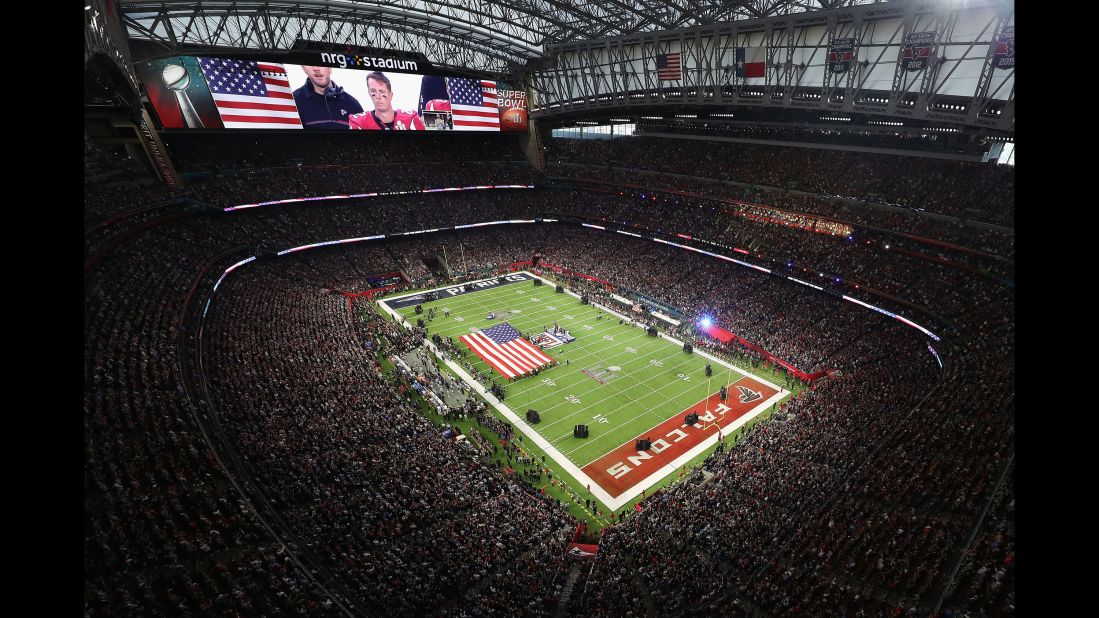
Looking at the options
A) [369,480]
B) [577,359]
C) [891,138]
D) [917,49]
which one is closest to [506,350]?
[577,359]

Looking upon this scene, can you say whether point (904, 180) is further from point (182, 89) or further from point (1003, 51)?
point (182, 89)

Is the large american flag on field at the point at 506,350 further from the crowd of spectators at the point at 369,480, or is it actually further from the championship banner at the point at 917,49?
the championship banner at the point at 917,49

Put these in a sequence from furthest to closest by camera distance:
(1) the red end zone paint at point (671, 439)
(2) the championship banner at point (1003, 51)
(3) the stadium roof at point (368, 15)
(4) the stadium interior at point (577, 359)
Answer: (3) the stadium roof at point (368, 15) < (2) the championship banner at point (1003, 51) < (1) the red end zone paint at point (671, 439) < (4) the stadium interior at point (577, 359)

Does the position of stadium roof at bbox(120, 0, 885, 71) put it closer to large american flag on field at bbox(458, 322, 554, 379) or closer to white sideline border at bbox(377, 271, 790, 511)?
large american flag on field at bbox(458, 322, 554, 379)

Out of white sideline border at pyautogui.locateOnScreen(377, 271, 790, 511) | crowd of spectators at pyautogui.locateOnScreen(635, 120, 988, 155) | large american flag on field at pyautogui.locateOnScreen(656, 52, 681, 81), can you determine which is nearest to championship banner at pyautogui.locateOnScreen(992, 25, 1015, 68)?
crowd of spectators at pyautogui.locateOnScreen(635, 120, 988, 155)

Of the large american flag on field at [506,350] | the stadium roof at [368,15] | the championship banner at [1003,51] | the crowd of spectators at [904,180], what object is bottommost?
the large american flag on field at [506,350]

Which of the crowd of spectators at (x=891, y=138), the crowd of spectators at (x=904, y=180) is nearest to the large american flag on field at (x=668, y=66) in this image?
the crowd of spectators at (x=891, y=138)
